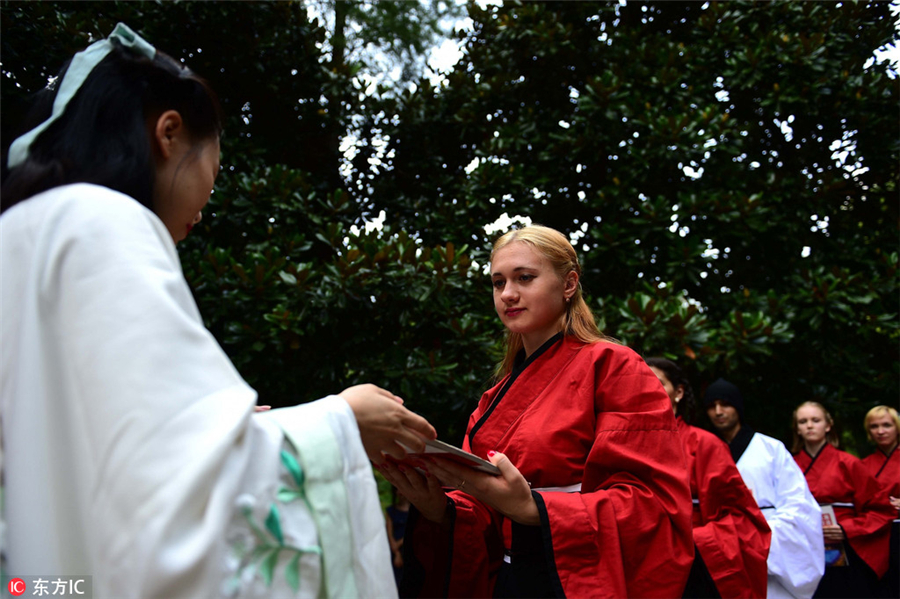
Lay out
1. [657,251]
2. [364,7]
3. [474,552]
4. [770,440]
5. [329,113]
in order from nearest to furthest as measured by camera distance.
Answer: [474,552], [770,440], [657,251], [329,113], [364,7]

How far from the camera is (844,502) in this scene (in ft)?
17.9

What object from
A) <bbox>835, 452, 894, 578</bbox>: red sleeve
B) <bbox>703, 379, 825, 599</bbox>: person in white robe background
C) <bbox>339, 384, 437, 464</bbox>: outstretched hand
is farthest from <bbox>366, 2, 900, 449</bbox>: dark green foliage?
<bbox>339, 384, 437, 464</bbox>: outstretched hand

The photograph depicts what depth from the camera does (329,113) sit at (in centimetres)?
570

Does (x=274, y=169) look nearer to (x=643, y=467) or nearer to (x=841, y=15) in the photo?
(x=643, y=467)

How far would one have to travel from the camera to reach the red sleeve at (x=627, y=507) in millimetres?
1742

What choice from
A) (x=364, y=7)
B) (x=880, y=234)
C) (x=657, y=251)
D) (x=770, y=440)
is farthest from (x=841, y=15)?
(x=364, y=7)

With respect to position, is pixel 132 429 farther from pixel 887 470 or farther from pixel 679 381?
pixel 887 470

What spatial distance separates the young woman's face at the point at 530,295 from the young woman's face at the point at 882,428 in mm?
4532

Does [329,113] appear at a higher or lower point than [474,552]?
higher

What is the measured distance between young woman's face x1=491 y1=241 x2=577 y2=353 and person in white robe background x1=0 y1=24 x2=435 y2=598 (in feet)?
3.88

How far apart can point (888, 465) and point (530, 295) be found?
521 cm

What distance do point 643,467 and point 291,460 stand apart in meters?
1.13

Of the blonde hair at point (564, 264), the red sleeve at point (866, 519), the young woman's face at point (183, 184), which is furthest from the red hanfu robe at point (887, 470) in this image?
the young woman's face at point (183, 184)

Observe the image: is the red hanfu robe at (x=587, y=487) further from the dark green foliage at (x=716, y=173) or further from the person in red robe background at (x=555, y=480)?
the dark green foliage at (x=716, y=173)
